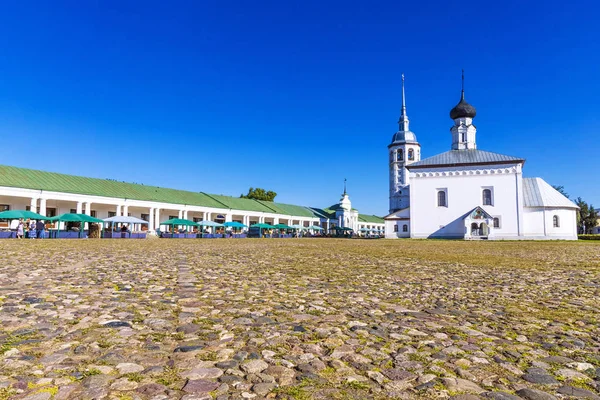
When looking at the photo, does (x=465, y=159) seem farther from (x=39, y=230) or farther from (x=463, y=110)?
(x=39, y=230)

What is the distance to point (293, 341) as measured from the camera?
3.43m

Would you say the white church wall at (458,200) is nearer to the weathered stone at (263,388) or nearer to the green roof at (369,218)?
the green roof at (369,218)

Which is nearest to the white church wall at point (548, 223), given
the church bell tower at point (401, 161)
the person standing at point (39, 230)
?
the church bell tower at point (401, 161)

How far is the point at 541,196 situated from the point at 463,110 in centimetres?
1639

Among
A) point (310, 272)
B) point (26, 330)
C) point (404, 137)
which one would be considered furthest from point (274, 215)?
point (26, 330)

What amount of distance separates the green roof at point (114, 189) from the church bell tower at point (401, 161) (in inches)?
750

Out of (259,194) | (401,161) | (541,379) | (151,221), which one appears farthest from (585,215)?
(541,379)

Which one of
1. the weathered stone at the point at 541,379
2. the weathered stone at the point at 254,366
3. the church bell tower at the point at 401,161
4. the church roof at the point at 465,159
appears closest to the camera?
the weathered stone at the point at 541,379

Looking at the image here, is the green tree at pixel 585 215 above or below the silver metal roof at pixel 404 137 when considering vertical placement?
below

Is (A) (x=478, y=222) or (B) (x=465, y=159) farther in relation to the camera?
(B) (x=465, y=159)

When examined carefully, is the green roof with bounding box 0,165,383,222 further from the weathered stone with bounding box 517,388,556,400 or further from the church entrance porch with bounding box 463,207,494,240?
the weathered stone with bounding box 517,388,556,400

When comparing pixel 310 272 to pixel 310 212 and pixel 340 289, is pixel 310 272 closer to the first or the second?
pixel 340 289

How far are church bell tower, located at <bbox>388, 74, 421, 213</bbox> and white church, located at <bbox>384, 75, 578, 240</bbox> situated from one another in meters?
17.1

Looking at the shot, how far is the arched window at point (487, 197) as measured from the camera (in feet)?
158
